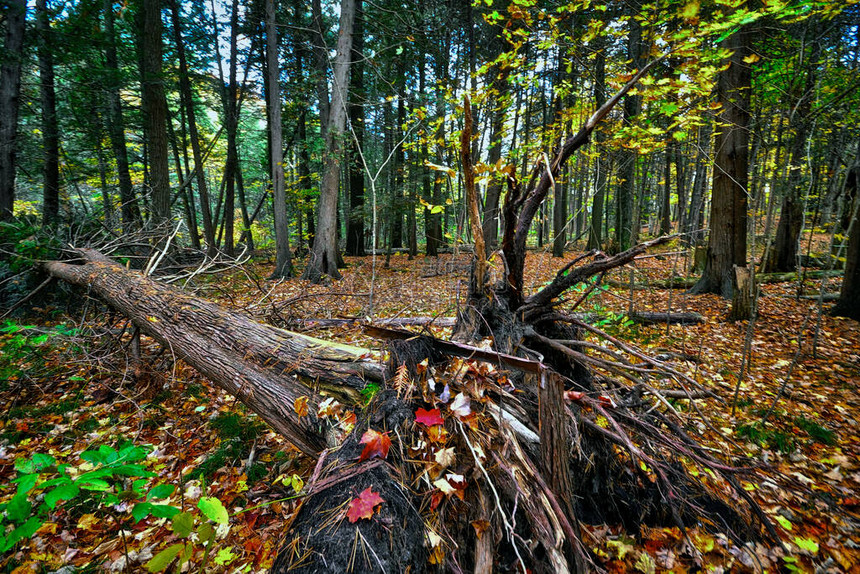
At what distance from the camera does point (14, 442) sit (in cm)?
321

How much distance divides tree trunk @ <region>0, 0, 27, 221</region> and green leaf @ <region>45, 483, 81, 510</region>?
28.6 ft

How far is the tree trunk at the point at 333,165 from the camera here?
843 cm

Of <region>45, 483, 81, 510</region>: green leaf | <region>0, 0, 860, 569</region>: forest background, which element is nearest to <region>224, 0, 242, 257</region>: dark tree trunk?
<region>0, 0, 860, 569</region>: forest background

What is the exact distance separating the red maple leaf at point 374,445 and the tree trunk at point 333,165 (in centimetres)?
765

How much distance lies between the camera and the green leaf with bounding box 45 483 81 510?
111 cm

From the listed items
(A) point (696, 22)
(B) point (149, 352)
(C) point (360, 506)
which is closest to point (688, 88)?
(A) point (696, 22)

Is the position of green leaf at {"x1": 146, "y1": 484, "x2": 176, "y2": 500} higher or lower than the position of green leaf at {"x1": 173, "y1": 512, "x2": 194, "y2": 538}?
higher

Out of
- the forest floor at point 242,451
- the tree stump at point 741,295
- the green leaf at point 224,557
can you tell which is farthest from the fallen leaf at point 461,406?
the tree stump at point 741,295

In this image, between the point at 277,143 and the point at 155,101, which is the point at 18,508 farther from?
the point at 277,143

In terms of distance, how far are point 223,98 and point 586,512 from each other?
18.5m

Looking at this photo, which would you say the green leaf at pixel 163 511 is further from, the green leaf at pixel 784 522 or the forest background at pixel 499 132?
the green leaf at pixel 784 522

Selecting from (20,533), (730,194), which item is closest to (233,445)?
(20,533)

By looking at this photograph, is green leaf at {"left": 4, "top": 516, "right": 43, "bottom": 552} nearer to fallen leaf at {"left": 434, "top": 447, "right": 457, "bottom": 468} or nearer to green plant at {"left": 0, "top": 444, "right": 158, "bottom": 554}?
green plant at {"left": 0, "top": 444, "right": 158, "bottom": 554}

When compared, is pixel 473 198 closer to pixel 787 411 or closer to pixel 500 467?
pixel 500 467
